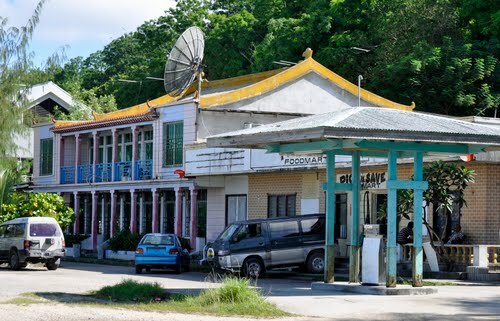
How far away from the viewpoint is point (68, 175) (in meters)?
53.9

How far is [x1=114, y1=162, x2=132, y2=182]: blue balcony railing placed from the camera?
48.8 meters

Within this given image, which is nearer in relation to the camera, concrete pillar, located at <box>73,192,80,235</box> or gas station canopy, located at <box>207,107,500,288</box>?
gas station canopy, located at <box>207,107,500,288</box>

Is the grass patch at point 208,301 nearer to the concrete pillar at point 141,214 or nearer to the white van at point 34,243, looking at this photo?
the white van at point 34,243

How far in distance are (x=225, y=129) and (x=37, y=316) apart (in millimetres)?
25007

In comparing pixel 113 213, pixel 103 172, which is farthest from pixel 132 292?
pixel 103 172

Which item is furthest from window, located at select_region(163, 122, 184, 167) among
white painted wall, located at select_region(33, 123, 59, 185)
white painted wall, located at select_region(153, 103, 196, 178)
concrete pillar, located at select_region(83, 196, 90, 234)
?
white painted wall, located at select_region(33, 123, 59, 185)

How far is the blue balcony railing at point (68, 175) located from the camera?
53.5m

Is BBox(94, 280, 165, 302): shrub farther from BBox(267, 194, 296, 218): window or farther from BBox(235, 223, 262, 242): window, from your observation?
BBox(267, 194, 296, 218): window

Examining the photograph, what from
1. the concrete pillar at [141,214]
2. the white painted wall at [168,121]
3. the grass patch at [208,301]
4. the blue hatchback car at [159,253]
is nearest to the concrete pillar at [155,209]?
the white painted wall at [168,121]

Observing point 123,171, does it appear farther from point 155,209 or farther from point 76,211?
point 155,209

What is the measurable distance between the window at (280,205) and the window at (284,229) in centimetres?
628

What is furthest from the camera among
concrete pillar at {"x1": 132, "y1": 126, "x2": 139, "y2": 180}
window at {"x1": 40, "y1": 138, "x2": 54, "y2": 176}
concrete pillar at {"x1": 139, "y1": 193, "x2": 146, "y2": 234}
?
window at {"x1": 40, "y1": 138, "x2": 54, "y2": 176}

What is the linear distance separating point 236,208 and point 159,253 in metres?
8.20

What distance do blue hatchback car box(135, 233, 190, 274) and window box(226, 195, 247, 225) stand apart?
22.9 ft
